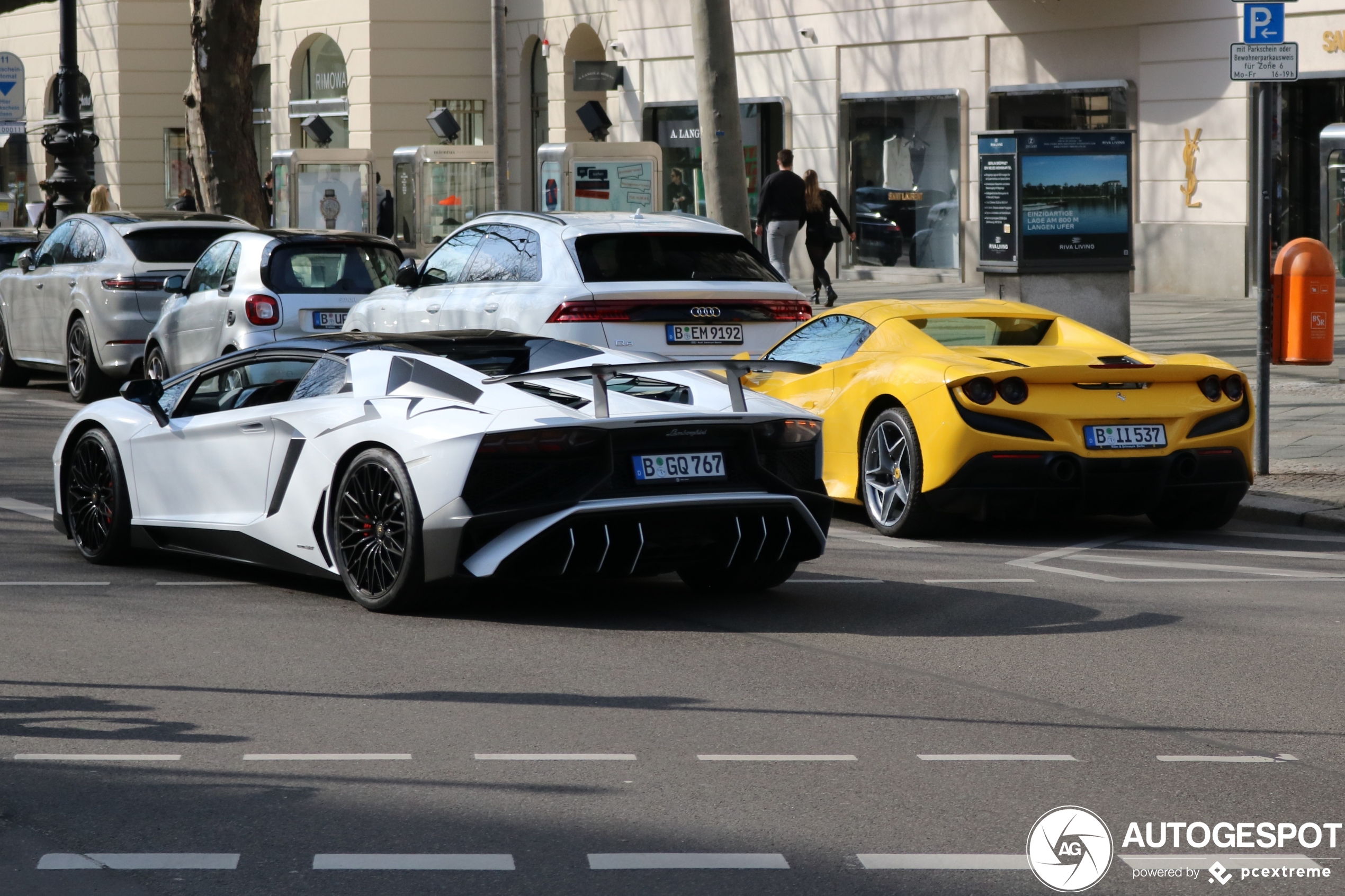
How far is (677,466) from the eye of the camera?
7.61 m

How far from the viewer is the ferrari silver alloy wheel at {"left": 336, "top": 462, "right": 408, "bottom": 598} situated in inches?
299

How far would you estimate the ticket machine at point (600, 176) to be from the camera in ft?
81.4

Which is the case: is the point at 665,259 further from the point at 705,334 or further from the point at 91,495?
the point at 91,495

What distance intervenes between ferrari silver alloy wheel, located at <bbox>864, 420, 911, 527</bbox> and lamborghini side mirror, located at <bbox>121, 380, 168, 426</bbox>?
355 centimetres

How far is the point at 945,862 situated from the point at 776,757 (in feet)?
3.29

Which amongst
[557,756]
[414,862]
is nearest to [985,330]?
[557,756]

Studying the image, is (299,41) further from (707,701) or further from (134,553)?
(707,701)

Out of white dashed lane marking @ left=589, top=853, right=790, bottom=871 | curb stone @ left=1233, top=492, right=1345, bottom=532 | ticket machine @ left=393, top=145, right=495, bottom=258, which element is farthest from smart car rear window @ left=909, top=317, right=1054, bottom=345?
ticket machine @ left=393, top=145, right=495, bottom=258

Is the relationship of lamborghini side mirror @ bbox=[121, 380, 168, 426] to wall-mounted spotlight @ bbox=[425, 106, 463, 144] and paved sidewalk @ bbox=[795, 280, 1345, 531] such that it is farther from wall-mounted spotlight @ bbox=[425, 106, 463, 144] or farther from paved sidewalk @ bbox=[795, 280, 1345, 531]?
wall-mounted spotlight @ bbox=[425, 106, 463, 144]

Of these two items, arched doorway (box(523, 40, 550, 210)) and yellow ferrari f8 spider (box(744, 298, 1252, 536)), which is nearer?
yellow ferrari f8 spider (box(744, 298, 1252, 536))

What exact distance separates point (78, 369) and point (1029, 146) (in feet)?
26.5

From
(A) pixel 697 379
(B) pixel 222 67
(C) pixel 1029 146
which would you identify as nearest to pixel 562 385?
(A) pixel 697 379

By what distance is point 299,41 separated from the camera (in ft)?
139

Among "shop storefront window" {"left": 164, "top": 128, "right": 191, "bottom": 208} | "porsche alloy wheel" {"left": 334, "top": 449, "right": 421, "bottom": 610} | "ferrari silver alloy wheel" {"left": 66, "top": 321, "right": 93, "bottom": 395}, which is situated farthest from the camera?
"shop storefront window" {"left": 164, "top": 128, "right": 191, "bottom": 208}
